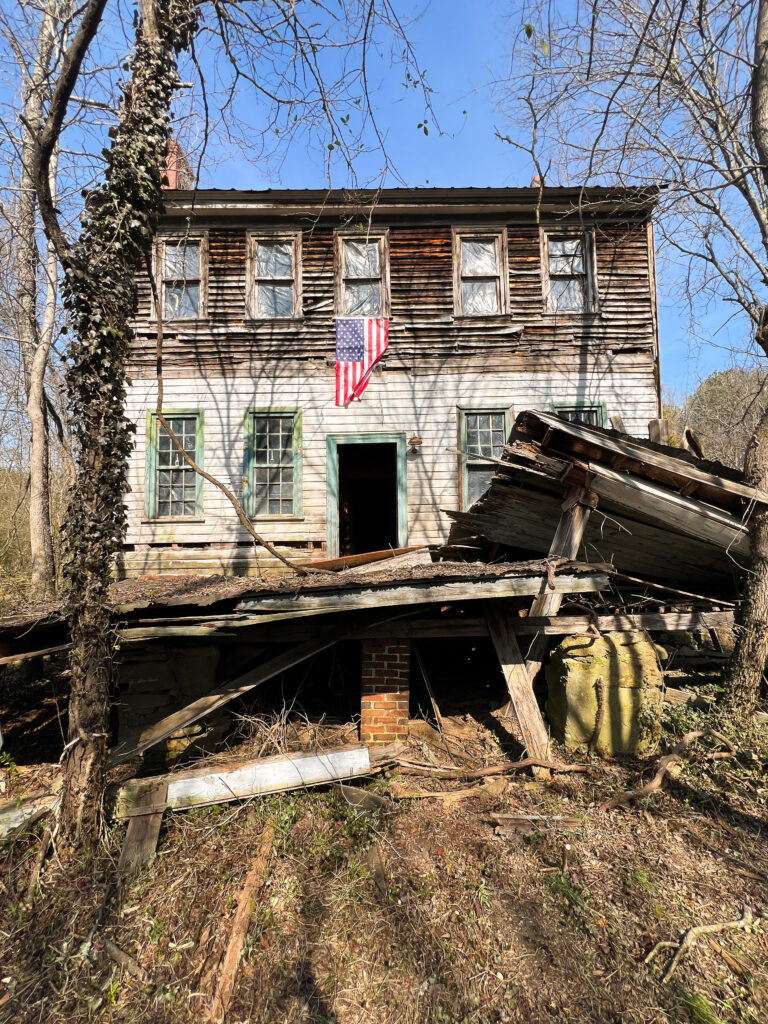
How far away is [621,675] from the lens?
16.7 ft

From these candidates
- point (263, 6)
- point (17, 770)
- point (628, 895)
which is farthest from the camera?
point (17, 770)

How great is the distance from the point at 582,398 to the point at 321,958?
9.87 m

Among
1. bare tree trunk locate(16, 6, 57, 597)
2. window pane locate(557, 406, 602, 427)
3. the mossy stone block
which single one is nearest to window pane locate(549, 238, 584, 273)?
window pane locate(557, 406, 602, 427)

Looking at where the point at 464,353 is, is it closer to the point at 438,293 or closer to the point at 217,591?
the point at 438,293

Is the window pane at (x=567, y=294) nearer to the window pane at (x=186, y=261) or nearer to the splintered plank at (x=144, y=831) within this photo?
the window pane at (x=186, y=261)

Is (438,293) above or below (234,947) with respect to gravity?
above

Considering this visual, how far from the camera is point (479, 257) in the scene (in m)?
10.6

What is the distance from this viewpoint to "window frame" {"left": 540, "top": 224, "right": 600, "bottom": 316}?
1045 cm

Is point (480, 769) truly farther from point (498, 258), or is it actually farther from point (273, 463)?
point (498, 258)

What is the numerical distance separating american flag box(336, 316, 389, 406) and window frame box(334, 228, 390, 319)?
1.50 m

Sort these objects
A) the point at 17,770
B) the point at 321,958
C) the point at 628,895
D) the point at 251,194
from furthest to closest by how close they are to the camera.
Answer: the point at 251,194 < the point at 17,770 < the point at 628,895 < the point at 321,958

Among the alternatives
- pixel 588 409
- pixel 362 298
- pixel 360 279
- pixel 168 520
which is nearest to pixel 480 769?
pixel 168 520

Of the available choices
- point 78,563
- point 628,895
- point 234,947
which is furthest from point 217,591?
point 628,895

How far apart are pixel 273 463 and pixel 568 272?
730cm
